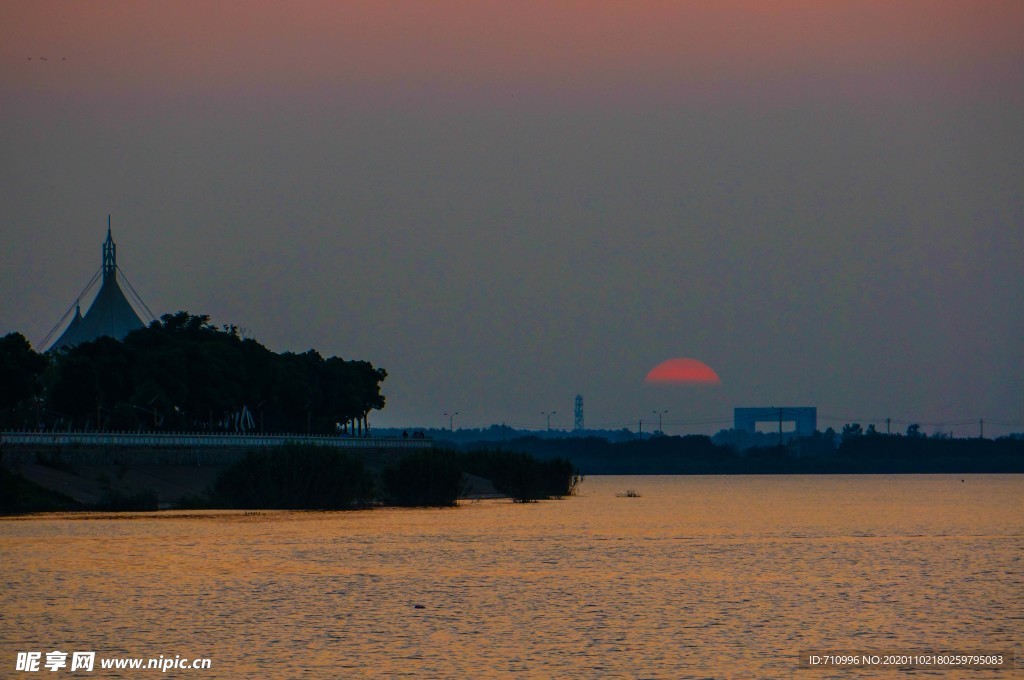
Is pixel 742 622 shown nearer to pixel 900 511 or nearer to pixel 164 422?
pixel 900 511

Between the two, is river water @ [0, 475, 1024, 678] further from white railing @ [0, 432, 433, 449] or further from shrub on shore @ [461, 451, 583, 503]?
shrub on shore @ [461, 451, 583, 503]

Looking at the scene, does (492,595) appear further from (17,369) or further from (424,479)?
(17,369)

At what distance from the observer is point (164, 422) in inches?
6447

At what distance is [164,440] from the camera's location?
5138 inches

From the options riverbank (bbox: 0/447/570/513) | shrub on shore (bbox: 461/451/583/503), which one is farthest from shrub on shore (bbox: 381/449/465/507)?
shrub on shore (bbox: 461/451/583/503)

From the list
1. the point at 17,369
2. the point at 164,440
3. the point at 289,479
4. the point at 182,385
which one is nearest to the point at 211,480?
the point at 164,440

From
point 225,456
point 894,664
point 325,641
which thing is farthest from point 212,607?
point 225,456

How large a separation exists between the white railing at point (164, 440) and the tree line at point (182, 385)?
6.69 m

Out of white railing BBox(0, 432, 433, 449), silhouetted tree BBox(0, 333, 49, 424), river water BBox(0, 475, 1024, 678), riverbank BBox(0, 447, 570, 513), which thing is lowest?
river water BBox(0, 475, 1024, 678)

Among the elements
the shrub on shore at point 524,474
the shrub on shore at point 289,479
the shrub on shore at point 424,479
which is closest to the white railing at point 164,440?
the shrub on shore at point 289,479

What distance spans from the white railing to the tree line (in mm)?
6691

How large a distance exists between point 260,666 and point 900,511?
108m

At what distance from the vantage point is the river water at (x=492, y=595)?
41500 millimetres

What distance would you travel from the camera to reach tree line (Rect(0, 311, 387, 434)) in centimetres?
14750
